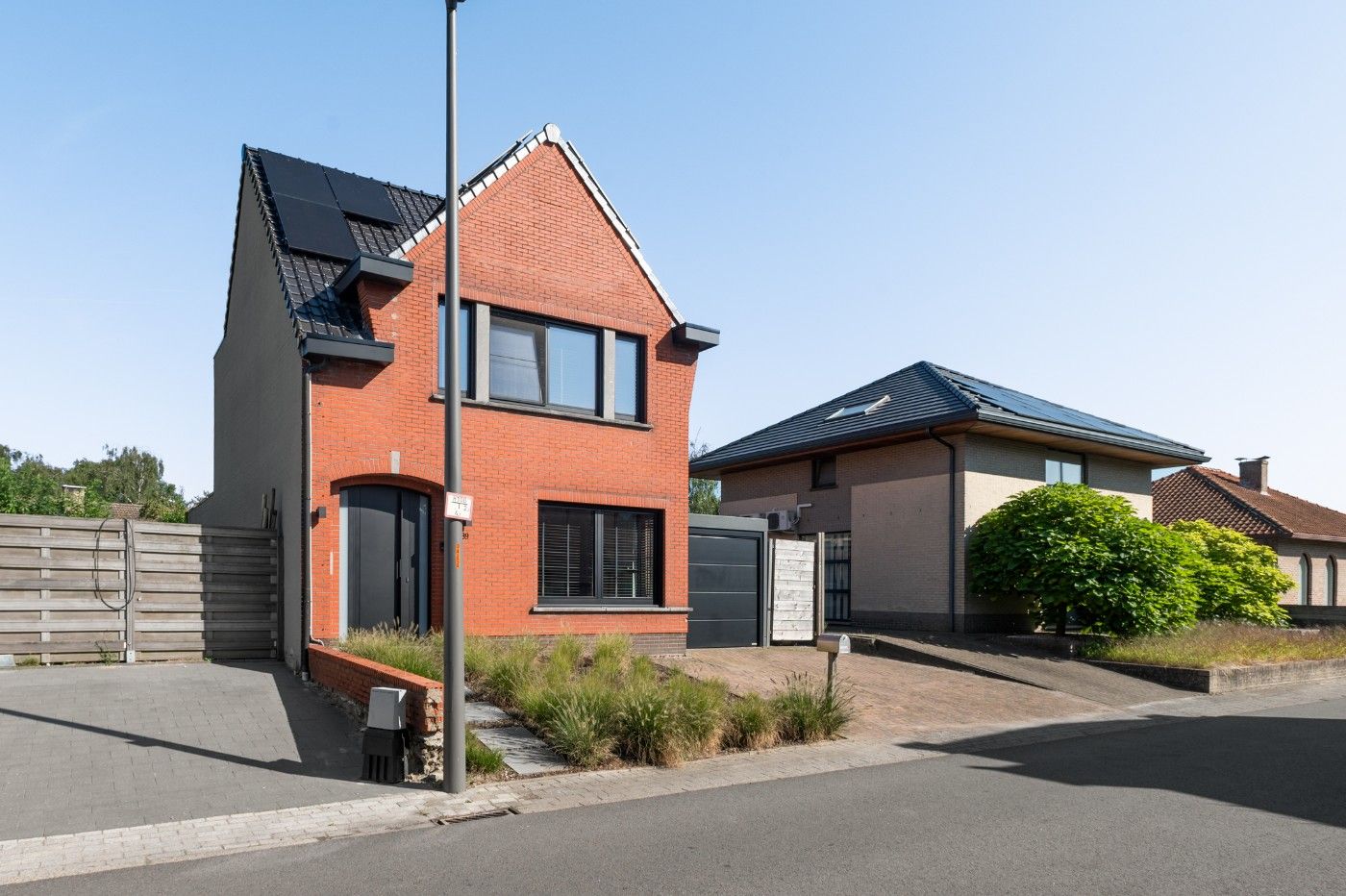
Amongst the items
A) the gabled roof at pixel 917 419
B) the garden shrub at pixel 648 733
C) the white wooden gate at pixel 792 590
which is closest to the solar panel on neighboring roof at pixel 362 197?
the white wooden gate at pixel 792 590

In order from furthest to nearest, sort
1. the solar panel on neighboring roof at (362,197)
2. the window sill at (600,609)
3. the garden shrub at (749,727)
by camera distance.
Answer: the solar panel on neighboring roof at (362,197), the window sill at (600,609), the garden shrub at (749,727)

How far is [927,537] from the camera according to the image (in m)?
Result: 21.1

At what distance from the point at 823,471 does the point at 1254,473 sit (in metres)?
21.5

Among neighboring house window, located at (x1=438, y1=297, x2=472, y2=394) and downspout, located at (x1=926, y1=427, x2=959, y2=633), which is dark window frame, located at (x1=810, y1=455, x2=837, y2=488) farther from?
neighboring house window, located at (x1=438, y1=297, x2=472, y2=394)

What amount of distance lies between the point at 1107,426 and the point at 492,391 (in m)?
17.2

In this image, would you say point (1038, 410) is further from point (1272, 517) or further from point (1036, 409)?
point (1272, 517)

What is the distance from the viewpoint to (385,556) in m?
13.3

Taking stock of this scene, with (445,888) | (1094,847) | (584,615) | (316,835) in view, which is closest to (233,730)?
(316,835)

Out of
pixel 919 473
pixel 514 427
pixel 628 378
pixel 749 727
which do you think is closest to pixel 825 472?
pixel 919 473

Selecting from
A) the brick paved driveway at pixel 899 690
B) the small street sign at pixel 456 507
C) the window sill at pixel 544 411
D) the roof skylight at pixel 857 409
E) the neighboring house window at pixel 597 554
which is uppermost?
the roof skylight at pixel 857 409

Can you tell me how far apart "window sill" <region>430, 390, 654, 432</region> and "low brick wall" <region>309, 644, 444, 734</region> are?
13.2 feet

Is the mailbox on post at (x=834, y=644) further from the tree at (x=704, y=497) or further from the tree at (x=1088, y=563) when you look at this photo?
the tree at (x=704, y=497)

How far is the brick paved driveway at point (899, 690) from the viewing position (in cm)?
1216

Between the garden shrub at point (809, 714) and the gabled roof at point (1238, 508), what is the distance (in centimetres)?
2544
